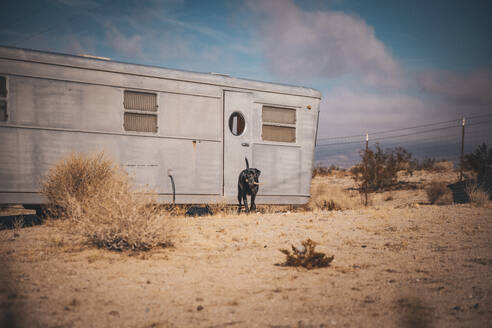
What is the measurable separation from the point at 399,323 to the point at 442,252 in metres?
2.46

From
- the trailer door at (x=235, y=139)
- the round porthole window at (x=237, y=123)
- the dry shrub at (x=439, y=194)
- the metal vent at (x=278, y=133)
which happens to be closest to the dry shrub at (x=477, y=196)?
the dry shrub at (x=439, y=194)

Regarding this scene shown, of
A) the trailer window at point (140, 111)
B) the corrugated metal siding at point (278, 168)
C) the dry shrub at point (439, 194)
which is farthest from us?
the dry shrub at point (439, 194)

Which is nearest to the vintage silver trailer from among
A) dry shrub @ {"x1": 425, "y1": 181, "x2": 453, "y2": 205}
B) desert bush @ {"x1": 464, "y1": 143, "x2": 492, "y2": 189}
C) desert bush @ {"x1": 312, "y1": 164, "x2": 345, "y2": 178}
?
dry shrub @ {"x1": 425, "y1": 181, "x2": 453, "y2": 205}

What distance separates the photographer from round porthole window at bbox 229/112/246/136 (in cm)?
777

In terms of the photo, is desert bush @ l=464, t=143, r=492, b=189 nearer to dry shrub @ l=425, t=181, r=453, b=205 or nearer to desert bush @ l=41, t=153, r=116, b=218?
dry shrub @ l=425, t=181, r=453, b=205

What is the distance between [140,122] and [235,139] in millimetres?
2055

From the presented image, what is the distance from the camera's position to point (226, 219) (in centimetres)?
686

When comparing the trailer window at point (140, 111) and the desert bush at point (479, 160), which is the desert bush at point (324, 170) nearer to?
the desert bush at point (479, 160)

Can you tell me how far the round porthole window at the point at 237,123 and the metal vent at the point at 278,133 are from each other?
0.51 m

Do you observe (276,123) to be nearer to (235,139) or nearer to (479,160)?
(235,139)

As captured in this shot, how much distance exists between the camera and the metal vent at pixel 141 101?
676 cm

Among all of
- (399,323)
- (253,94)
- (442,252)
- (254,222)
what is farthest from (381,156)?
(399,323)

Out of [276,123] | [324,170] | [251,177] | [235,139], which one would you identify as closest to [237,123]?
[235,139]

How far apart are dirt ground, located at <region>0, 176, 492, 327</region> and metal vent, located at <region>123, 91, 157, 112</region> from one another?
9.16ft
